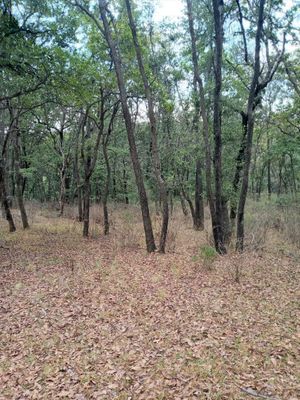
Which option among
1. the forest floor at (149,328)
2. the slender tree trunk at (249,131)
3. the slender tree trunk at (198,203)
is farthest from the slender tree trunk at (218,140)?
the slender tree trunk at (198,203)

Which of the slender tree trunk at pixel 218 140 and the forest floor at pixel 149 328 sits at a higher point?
the slender tree trunk at pixel 218 140

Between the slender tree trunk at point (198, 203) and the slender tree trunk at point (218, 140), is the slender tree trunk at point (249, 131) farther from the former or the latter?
the slender tree trunk at point (198, 203)

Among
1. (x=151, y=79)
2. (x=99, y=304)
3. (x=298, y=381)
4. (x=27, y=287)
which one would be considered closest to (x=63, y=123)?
(x=151, y=79)

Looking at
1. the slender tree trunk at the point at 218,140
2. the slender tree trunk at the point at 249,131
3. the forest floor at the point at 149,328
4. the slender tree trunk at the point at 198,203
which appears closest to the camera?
the forest floor at the point at 149,328

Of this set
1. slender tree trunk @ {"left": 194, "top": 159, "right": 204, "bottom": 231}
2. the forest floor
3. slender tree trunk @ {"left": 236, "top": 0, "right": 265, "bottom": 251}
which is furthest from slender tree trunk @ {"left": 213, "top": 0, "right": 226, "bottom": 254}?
slender tree trunk @ {"left": 194, "top": 159, "right": 204, "bottom": 231}

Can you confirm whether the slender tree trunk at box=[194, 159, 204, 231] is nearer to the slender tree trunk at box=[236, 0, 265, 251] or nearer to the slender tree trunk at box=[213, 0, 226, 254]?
the slender tree trunk at box=[213, 0, 226, 254]

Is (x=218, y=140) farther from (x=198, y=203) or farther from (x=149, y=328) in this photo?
(x=149, y=328)

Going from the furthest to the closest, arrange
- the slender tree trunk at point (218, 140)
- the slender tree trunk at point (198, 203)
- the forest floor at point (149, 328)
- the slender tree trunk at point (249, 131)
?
the slender tree trunk at point (198, 203) → the slender tree trunk at point (218, 140) → the slender tree trunk at point (249, 131) → the forest floor at point (149, 328)

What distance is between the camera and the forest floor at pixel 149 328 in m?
3.37

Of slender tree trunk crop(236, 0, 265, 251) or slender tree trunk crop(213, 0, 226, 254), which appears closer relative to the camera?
slender tree trunk crop(236, 0, 265, 251)

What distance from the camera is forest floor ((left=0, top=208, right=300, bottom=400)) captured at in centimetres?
337

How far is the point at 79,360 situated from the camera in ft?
12.6

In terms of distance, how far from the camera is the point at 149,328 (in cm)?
458

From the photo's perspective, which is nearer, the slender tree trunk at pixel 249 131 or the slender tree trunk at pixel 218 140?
the slender tree trunk at pixel 249 131
